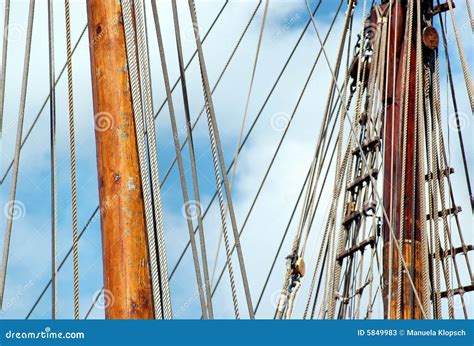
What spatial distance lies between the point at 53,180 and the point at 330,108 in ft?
21.1

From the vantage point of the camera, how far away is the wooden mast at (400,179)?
12.3 m

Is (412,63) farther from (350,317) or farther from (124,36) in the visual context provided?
(124,36)

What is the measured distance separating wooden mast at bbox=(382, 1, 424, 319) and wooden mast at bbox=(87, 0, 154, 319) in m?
4.91

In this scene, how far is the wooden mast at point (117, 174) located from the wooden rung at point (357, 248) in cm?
582

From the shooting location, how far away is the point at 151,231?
7133 millimetres

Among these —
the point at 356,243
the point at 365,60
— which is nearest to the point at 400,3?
the point at 365,60

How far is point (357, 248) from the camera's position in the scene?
1298 cm

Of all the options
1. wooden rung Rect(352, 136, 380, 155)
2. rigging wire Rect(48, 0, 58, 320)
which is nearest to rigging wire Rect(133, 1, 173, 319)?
rigging wire Rect(48, 0, 58, 320)

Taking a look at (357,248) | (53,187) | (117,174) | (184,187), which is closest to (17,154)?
(53,187)

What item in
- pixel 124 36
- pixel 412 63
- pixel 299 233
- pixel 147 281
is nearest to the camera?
pixel 147 281

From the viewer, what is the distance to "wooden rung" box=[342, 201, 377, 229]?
13125mm

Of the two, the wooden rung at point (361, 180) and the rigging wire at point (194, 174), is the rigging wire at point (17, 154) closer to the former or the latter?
the rigging wire at point (194, 174)

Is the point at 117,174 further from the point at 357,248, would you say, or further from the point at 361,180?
the point at 361,180

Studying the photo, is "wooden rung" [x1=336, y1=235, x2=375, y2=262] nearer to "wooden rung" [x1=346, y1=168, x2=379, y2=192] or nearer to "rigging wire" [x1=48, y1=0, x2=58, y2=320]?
"wooden rung" [x1=346, y1=168, x2=379, y2=192]
